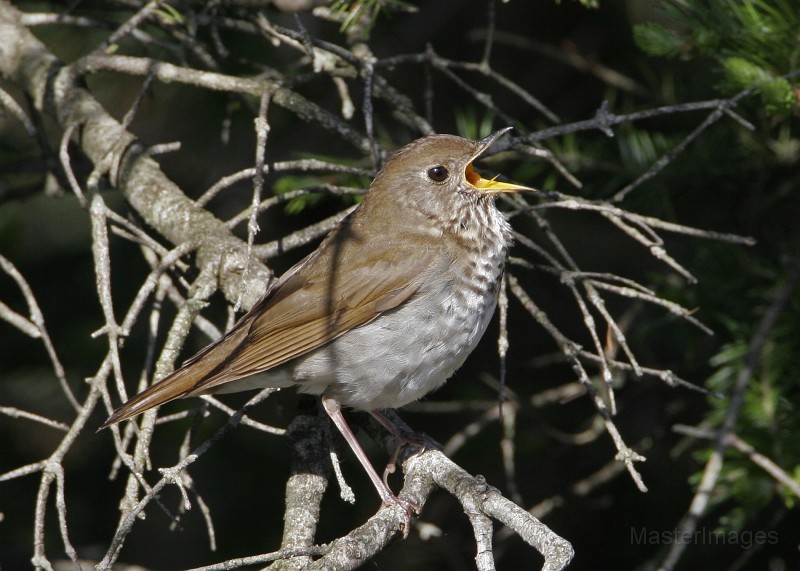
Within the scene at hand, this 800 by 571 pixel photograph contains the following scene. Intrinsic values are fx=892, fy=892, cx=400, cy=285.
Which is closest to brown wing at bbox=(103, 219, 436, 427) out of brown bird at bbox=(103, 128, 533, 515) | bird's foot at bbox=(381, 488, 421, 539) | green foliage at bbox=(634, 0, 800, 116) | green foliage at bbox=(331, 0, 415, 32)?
brown bird at bbox=(103, 128, 533, 515)

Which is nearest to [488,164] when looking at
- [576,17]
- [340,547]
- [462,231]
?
[462,231]

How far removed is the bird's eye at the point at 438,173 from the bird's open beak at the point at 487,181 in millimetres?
88

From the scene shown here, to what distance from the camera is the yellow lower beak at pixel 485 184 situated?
3.54m

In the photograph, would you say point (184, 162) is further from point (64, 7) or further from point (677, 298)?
point (677, 298)

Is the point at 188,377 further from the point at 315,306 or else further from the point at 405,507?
the point at 405,507

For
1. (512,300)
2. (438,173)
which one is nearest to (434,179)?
(438,173)

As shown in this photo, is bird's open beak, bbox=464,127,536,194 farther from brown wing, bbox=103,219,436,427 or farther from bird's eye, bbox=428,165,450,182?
brown wing, bbox=103,219,436,427

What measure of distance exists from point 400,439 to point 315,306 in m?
0.61

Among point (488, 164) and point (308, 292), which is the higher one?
point (488, 164)

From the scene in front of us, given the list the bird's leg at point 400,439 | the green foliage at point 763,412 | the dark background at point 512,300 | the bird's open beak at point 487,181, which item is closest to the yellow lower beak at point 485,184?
the bird's open beak at point 487,181

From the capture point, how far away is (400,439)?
346cm

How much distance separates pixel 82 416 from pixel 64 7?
2.61 m

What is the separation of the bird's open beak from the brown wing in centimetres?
37

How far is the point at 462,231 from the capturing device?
3.63 metres
